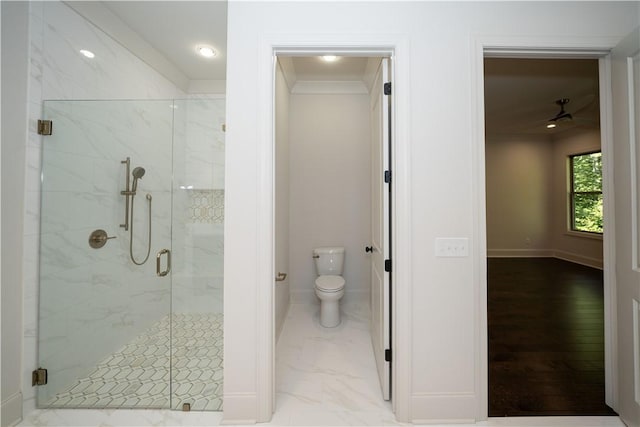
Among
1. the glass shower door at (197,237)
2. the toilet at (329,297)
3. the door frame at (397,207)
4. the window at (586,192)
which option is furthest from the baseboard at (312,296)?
the window at (586,192)

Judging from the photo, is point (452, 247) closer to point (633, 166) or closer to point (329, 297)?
point (633, 166)

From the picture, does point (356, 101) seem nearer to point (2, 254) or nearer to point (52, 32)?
point (52, 32)

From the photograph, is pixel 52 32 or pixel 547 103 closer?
pixel 52 32

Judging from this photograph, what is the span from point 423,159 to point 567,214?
18.9 feet

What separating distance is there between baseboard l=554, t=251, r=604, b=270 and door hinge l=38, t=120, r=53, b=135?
755cm

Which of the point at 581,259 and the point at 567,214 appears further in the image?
the point at 567,214

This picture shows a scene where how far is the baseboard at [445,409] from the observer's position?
4.87 ft

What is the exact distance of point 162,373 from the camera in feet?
5.94

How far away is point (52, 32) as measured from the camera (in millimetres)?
1695

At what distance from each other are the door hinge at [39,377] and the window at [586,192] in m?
7.52

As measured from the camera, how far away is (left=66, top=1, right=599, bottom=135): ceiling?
1.87 metres

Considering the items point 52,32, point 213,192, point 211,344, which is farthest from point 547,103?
point 52,32

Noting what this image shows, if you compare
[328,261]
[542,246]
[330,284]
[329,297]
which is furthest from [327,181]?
[542,246]

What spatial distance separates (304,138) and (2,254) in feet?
8.81
